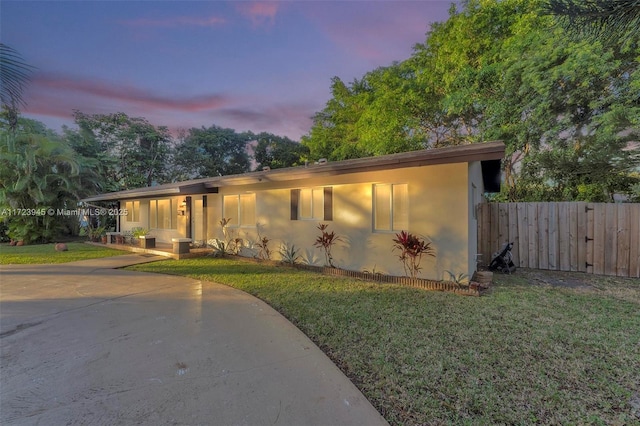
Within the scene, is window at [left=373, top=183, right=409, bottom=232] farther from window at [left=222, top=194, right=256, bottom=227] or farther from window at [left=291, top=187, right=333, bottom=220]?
window at [left=222, top=194, right=256, bottom=227]

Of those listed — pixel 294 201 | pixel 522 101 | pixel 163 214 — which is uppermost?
pixel 522 101

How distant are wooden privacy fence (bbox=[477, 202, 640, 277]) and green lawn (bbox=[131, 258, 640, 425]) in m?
0.92

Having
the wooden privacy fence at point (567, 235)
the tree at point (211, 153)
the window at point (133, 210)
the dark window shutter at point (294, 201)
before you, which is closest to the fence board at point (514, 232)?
the wooden privacy fence at point (567, 235)

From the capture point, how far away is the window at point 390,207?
6609 millimetres

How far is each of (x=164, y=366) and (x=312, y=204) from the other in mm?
5766

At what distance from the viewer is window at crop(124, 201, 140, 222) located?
14.9 m

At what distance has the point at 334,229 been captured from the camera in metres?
7.67

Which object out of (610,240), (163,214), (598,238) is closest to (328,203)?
(598,238)

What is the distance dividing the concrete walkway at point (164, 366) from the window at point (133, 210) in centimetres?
1033

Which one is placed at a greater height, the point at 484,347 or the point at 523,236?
the point at 523,236

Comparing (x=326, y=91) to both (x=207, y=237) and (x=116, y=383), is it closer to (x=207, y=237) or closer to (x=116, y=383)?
(x=207, y=237)

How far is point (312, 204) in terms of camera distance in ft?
27.0

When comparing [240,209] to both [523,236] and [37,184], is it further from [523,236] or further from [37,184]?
[37,184]

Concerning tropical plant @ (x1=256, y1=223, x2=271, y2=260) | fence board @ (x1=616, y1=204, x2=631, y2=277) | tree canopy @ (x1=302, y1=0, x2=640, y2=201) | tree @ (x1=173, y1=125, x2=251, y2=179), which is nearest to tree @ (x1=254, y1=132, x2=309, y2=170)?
tree @ (x1=173, y1=125, x2=251, y2=179)
